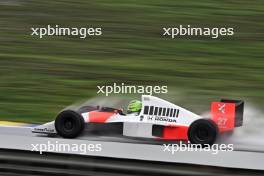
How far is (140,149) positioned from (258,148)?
39.8 inches

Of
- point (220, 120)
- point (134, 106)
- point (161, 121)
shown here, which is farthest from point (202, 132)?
point (134, 106)

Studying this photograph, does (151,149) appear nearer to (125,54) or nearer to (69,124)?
(69,124)

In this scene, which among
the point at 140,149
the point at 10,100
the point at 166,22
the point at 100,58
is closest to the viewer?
the point at 140,149

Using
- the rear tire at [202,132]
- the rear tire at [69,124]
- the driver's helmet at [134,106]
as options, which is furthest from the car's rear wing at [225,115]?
the rear tire at [69,124]

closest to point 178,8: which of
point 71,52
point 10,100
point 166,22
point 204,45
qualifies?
point 166,22

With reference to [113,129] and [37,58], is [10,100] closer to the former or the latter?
[37,58]

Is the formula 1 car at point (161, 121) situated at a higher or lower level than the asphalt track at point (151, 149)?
higher

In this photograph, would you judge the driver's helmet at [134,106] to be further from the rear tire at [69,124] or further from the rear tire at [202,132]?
the rear tire at [202,132]

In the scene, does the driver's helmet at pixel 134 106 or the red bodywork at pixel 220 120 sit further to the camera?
the driver's helmet at pixel 134 106

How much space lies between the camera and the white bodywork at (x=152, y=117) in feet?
19.2

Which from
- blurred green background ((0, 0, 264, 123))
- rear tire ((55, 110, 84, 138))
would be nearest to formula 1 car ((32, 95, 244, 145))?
rear tire ((55, 110, 84, 138))

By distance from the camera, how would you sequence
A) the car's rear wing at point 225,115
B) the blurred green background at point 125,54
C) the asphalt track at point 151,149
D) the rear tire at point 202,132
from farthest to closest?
the blurred green background at point 125,54 → the car's rear wing at point 225,115 → the rear tire at point 202,132 → the asphalt track at point 151,149

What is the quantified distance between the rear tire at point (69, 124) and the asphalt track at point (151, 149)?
8 centimetres

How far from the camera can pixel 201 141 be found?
571 cm
